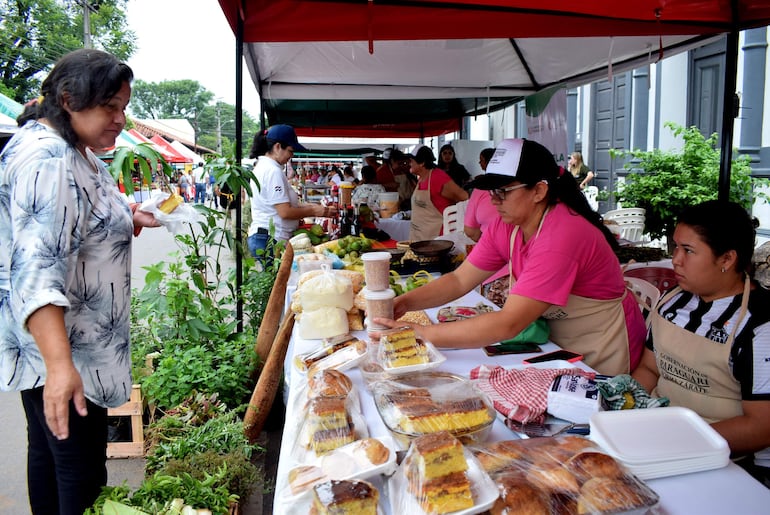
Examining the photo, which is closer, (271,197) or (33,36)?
(271,197)

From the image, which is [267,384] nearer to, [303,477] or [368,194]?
[303,477]

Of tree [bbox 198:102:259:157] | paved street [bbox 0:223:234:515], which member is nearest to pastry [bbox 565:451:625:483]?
paved street [bbox 0:223:234:515]

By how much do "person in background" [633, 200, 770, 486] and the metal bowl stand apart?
5.73ft

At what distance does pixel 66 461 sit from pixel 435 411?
135cm

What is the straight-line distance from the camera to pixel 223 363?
3.44 meters

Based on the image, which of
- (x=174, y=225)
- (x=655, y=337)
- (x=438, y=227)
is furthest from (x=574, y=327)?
(x=438, y=227)

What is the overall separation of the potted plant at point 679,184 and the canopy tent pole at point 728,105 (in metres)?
2.21

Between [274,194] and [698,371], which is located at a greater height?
[274,194]

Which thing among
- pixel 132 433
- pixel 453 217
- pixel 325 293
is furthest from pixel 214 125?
pixel 325 293

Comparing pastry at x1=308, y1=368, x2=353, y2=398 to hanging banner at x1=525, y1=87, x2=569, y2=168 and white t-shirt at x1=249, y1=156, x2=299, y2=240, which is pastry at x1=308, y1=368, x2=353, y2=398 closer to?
white t-shirt at x1=249, y1=156, x2=299, y2=240

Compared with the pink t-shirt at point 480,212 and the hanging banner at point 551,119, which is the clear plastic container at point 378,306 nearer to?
the pink t-shirt at point 480,212

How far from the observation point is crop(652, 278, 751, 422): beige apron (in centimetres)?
198

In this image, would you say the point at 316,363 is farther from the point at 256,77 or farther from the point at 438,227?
the point at 256,77

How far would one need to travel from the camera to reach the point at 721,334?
200cm
